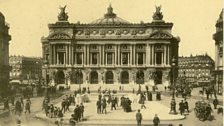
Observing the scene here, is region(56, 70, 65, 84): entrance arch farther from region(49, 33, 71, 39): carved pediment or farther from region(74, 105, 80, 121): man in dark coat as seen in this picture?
region(74, 105, 80, 121): man in dark coat

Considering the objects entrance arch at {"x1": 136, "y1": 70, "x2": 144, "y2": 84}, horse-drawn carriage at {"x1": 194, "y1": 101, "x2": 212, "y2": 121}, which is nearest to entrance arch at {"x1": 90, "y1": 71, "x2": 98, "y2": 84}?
entrance arch at {"x1": 136, "y1": 70, "x2": 144, "y2": 84}

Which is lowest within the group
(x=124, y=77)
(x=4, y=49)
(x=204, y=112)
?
(x=204, y=112)

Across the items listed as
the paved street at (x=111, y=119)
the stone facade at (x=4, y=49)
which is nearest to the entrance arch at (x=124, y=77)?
the stone facade at (x=4, y=49)

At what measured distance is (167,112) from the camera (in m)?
37.1

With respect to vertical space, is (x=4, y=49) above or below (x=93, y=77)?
above

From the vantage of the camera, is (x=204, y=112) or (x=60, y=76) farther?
(x=60, y=76)

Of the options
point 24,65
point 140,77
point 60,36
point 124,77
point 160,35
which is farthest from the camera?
point 24,65

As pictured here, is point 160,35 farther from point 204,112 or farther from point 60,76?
point 204,112

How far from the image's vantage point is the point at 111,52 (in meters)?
88.8

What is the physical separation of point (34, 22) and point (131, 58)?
54.3m

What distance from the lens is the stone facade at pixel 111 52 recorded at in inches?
3418

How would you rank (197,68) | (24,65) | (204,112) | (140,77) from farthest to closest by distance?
(197,68), (24,65), (140,77), (204,112)

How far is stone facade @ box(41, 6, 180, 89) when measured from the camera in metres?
86.8

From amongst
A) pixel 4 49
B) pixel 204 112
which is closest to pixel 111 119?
pixel 204 112
